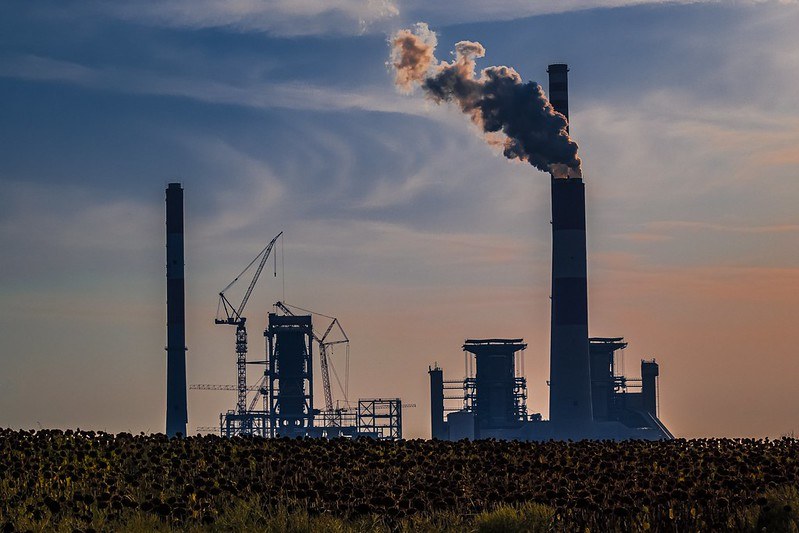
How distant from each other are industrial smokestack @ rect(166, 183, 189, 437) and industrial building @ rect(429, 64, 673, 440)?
30341 mm

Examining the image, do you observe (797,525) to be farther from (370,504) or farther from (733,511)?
(370,504)

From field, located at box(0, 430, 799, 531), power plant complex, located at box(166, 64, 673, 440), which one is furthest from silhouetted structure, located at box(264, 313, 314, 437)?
field, located at box(0, 430, 799, 531)

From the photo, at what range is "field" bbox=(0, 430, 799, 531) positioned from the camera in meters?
20.4

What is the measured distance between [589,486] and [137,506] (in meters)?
6.86

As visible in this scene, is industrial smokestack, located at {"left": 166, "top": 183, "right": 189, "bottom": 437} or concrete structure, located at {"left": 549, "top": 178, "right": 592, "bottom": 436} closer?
concrete structure, located at {"left": 549, "top": 178, "right": 592, "bottom": 436}

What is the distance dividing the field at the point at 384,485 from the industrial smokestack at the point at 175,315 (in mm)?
136069

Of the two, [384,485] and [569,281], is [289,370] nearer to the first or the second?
[569,281]

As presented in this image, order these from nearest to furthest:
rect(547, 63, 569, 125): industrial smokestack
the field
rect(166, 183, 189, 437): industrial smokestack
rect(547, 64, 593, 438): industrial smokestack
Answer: the field
rect(547, 64, 593, 438): industrial smokestack
rect(547, 63, 569, 125): industrial smokestack
rect(166, 183, 189, 437): industrial smokestack

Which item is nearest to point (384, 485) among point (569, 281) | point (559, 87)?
point (569, 281)

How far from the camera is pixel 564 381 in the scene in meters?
138

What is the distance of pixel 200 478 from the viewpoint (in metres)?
22.0

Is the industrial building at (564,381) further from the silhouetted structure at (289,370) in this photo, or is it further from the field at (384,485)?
the field at (384,485)

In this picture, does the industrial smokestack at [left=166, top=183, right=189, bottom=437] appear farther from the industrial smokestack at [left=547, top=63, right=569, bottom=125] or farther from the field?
the field

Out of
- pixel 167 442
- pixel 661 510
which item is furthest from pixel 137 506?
pixel 661 510
